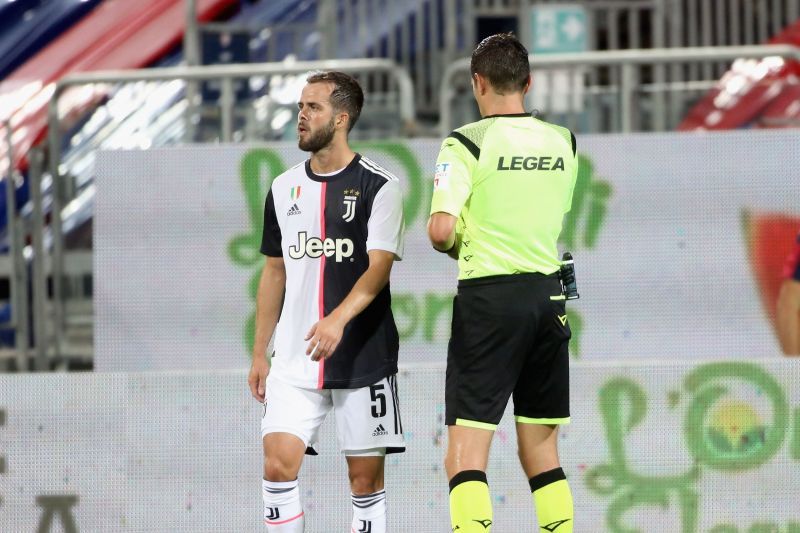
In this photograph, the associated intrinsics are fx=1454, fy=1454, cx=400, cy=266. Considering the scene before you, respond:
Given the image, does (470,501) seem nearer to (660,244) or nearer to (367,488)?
(367,488)

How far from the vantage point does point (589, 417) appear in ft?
21.3

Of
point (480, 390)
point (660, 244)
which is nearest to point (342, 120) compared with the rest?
point (480, 390)

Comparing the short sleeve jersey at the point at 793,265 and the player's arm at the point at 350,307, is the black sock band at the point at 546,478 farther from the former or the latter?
the short sleeve jersey at the point at 793,265

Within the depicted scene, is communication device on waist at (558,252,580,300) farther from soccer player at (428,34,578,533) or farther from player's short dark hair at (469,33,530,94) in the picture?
player's short dark hair at (469,33,530,94)

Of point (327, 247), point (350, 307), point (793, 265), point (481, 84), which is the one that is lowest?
point (350, 307)

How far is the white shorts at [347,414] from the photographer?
213 inches

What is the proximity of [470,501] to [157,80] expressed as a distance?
4893 mm

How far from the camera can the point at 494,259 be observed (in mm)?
5129

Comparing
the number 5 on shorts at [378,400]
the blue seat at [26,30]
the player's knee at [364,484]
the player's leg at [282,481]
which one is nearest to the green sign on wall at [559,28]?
the blue seat at [26,30]

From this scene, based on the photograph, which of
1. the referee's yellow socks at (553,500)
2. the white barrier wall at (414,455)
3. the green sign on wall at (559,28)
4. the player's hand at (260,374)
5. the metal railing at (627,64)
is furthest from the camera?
the green sign on wall at (559,28)

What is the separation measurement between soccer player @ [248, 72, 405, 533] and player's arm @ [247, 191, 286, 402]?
0.09m

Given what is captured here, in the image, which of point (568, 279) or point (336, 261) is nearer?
point (568, 279)

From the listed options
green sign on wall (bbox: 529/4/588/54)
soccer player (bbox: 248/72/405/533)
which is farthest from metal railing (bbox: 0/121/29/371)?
soccer player (bbox: 248/72/405/533)

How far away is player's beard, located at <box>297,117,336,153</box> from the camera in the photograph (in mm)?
5430
